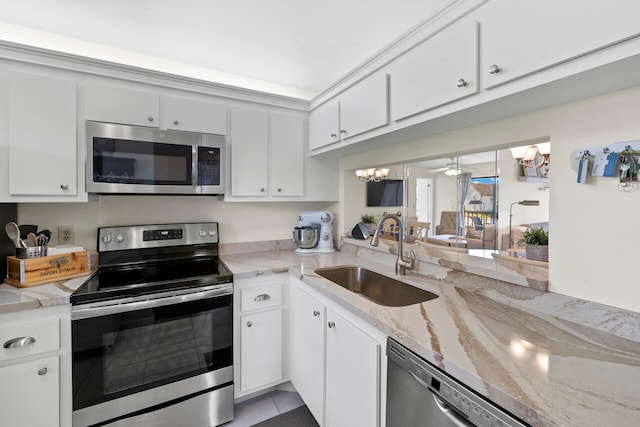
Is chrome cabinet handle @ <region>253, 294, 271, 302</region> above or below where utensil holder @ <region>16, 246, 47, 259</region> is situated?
below

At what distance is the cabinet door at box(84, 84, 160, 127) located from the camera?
1686mm

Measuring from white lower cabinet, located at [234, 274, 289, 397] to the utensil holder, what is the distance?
1.03 m

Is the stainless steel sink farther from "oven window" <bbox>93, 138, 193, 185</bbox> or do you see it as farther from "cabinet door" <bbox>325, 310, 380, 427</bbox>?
"oven window" <bbox>93, 138, 193, 185</bbox>

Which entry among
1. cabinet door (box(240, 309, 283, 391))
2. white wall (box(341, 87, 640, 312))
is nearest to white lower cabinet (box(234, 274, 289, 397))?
cabinet door (box(240, 309, 283, 391))

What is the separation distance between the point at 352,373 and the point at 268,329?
0.78 m

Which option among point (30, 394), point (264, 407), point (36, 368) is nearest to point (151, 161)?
point (36, 368)

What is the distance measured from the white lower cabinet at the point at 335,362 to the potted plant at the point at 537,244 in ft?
2.82

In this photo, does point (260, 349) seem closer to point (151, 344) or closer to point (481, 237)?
point (151, 344)

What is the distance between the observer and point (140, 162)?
1794 millimetres

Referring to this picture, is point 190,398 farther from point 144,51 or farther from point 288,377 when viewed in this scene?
point 144,51

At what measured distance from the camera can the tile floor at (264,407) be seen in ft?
5.88

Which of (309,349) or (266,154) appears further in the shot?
(266,154)

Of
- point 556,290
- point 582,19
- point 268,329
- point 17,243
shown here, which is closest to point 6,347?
point 17,243

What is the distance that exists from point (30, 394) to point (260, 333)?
109cm
